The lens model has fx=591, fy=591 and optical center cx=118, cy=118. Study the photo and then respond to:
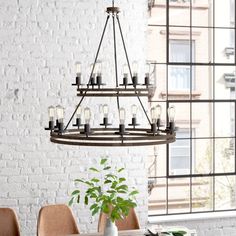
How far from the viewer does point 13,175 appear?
16.9ft

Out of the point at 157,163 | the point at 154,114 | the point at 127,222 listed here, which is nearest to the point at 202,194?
the point at 157,163

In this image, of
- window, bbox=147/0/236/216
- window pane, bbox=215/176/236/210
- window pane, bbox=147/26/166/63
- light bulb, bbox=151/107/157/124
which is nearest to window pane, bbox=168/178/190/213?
window, bbox=147/0/236/216

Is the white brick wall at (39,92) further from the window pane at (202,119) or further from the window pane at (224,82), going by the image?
the window pane at (224,82)

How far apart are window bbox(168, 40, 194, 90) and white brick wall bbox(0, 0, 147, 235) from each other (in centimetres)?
72

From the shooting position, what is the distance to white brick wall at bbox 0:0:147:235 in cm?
515

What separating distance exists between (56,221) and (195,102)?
74.2 inches

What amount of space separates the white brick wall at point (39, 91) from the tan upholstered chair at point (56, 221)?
38 centimetres

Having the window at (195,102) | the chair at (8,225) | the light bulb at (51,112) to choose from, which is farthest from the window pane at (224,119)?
the light bulb at (51,112)

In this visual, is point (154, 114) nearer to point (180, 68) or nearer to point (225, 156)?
point (180, 68)

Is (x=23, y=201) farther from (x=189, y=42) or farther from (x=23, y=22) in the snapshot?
(x=189, y=42)

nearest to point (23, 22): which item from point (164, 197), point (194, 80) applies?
point (194, 80)

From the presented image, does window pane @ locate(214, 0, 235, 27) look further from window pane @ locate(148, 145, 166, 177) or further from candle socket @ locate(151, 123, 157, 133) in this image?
candle socket @ locate(151, 123, 157, 133)

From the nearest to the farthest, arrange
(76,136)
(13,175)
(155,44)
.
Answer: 1. (76,136)
2. (13,175)
3. (155,44)

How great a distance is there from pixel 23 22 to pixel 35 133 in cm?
98
